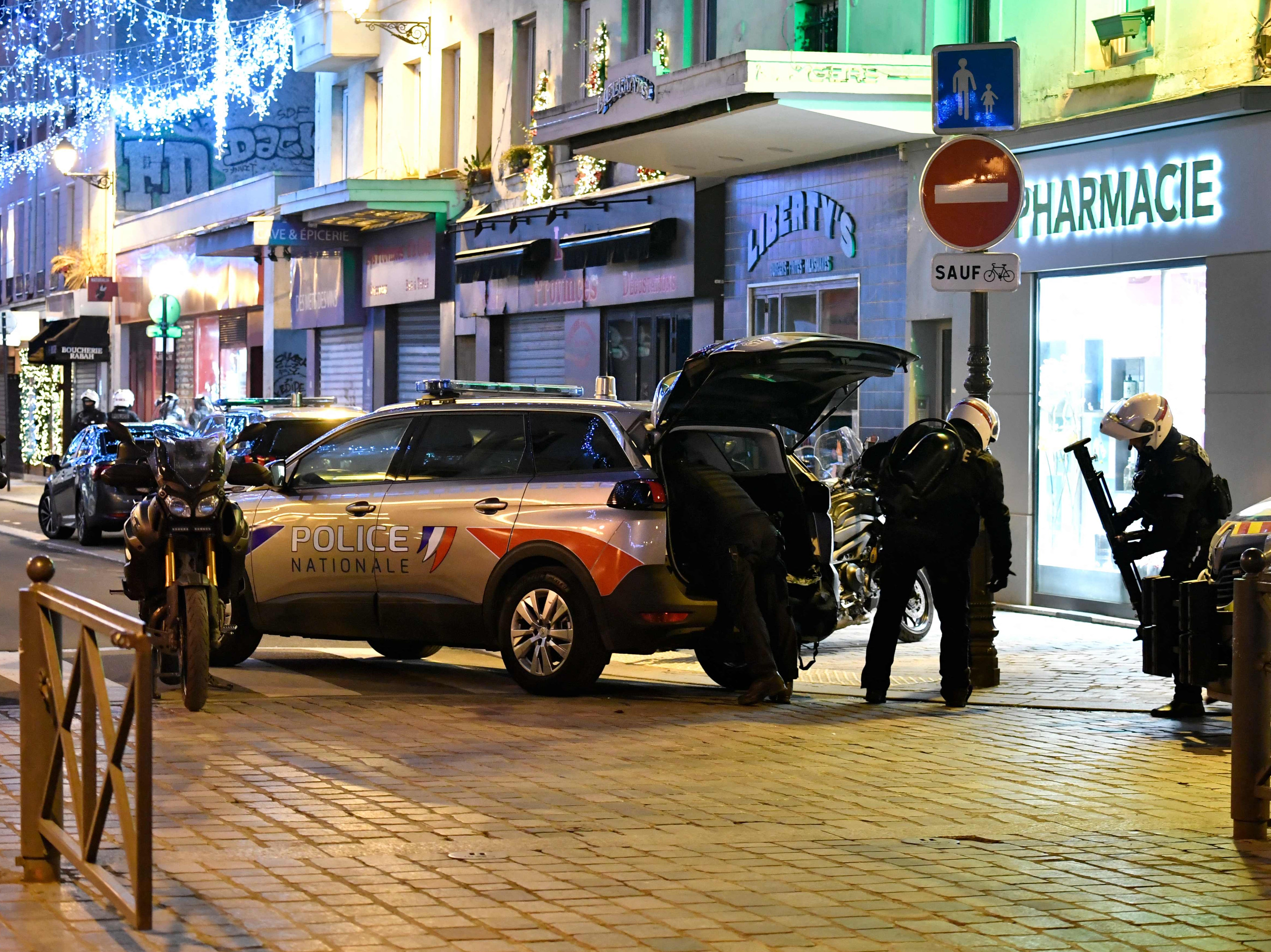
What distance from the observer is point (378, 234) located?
102 feet

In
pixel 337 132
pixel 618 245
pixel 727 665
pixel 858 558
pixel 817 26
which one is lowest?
pixel 727 665

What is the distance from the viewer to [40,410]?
153ft

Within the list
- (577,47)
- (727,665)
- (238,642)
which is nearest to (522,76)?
(577,47)

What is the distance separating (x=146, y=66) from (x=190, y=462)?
3911cm

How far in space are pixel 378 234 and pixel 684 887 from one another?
1019 inches

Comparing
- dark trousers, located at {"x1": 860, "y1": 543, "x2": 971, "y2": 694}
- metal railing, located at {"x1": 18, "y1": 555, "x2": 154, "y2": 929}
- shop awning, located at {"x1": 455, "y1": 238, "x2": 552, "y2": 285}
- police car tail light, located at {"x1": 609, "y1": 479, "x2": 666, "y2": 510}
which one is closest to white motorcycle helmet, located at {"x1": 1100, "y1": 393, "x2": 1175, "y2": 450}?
dark trousers, located at {"x1": 860, "y1": 543, "x2": 971, "y2": 694}

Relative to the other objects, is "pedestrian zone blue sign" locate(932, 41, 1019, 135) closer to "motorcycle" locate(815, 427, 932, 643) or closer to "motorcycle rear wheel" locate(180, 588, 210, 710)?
"motorcycle" locate(815, 427, 932, 643)

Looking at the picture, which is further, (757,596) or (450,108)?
(450,108)

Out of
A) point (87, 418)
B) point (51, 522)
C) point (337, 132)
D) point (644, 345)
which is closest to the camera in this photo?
point (644, 345)

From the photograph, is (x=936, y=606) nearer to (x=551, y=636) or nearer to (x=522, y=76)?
(x=551, y=636)

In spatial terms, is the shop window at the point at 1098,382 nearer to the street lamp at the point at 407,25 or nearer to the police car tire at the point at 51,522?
the police car tire at the point at 51,522

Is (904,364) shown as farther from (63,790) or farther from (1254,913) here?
(63,790)

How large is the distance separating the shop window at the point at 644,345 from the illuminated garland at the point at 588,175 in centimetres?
175

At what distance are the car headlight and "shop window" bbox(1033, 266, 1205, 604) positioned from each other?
24.9 feet
